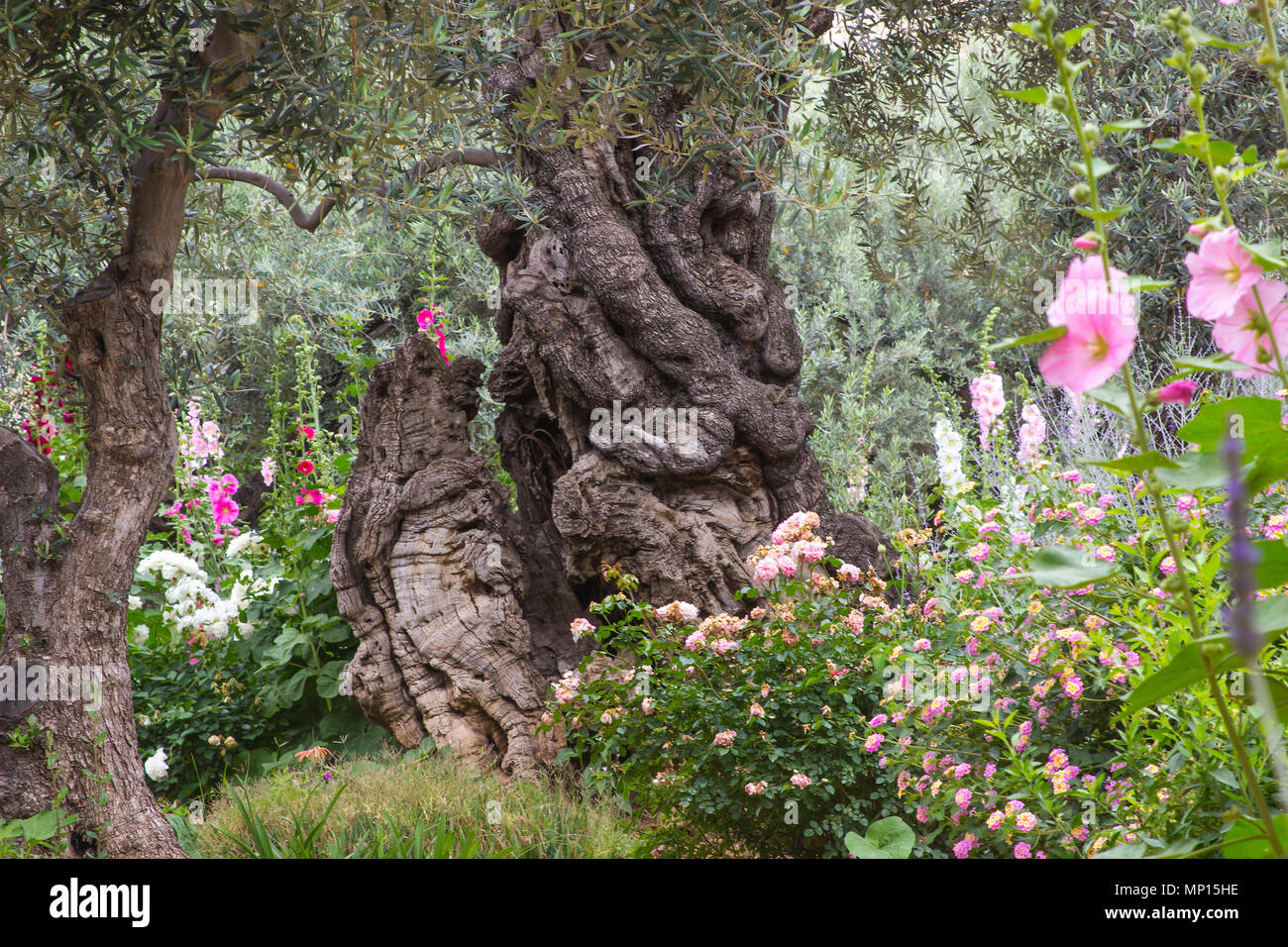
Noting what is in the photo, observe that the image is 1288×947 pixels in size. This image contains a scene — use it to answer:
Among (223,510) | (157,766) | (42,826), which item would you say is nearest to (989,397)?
(42,826)

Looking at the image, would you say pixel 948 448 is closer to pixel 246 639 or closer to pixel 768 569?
pixel 768 569

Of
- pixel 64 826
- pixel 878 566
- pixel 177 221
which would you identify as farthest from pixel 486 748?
pixel 177 221

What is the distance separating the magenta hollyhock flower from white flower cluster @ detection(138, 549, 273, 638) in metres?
4.87

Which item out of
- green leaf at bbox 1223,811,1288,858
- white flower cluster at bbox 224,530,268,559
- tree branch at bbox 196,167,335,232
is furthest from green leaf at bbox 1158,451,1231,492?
white flower cluster at bbox 224,530,268,559

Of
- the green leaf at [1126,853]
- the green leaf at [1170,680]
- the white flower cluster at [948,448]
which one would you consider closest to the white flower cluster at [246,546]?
the white flower cluster at [948,448]

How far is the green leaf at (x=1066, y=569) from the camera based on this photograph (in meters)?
0.84

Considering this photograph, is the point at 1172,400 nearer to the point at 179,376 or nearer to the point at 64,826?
the point at 64,826

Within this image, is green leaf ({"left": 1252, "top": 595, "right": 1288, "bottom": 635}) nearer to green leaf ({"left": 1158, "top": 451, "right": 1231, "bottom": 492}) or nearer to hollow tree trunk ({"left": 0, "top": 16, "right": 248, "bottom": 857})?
green leaf ({"left": 1158, "top": 451, "right": 1231, "bottom": 492})

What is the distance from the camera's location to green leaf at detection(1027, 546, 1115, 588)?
842mm

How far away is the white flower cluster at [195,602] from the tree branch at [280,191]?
1.88m

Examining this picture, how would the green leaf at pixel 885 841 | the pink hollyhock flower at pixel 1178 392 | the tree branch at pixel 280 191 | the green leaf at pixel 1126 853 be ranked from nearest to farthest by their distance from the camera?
the pink hollyhock flower at pixel 1178 392, the green leaf at pixel 1126 853, the green leaf at pixel 885 841, the tree branch at pixel 280 191

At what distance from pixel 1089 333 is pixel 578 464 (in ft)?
11.7

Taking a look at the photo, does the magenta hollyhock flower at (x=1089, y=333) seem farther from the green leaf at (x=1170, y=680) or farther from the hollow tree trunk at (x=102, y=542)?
the hollow tree trunk at (x=102, y=542)

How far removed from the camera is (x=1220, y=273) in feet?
3.16
